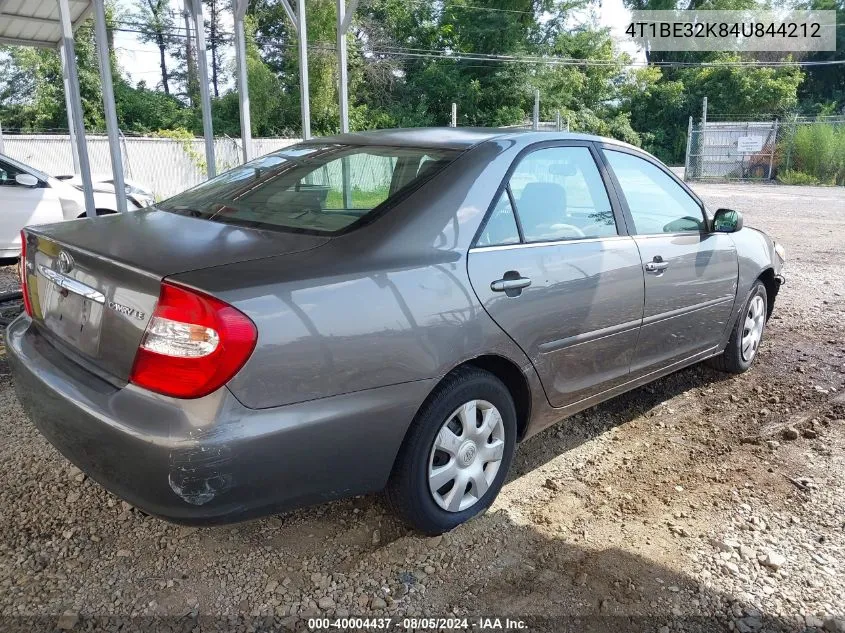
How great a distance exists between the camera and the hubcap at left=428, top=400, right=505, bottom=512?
99.1 inches

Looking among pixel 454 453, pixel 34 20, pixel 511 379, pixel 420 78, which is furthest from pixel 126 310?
pixel 420 78

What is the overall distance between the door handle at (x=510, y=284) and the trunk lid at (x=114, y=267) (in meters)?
0.66

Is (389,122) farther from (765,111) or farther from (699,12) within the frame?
(699,12)

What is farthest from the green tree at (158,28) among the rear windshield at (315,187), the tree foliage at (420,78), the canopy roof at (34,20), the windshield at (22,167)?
the rear windshield at (315,187)

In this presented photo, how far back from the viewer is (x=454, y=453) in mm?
2551

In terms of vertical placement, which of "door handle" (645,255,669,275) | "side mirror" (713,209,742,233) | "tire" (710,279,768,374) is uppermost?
"side mirror" (713,209,742,233)

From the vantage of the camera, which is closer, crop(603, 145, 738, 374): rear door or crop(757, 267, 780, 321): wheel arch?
crop(603, 145, 738, 374): rear door

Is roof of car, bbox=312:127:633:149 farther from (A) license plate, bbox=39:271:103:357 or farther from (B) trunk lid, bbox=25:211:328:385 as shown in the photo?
(A) license plate, bbox=39:271:103:357

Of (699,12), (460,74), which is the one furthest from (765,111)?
(460,74)

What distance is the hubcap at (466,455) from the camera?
99.1 inches

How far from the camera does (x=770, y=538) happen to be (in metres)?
2.70

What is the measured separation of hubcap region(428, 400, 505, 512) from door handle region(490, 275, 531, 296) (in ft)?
1.43

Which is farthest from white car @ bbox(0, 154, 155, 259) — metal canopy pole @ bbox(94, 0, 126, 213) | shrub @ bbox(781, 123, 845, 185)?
shrub @ bbox(781, 123, 845, 185)

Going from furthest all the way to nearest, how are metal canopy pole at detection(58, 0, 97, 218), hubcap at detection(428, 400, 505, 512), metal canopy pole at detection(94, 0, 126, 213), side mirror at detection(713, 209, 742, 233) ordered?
1. metal canopy pole at detection(58, 0, 97, 218)
2. metal canopy pole at detection(94, 0, 126, 213)
3. side mirror at detection(713, 209, 742, 233)
4. hubcap at detection(428, 400, 505, 512)
